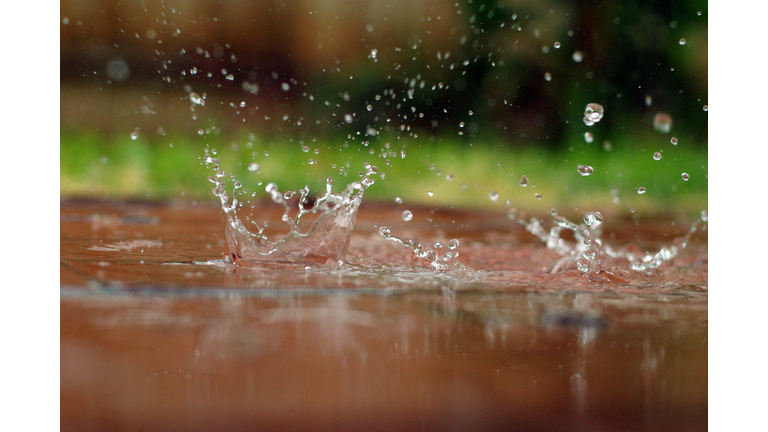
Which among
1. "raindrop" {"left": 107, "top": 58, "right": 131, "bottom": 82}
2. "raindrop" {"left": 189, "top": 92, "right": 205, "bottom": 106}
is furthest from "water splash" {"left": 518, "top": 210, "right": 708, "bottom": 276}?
"raindrop" {"left": 107, "top": 58, "right": 131, "bottom": 82}

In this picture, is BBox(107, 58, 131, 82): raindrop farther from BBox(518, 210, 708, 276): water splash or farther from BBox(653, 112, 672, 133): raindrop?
BBox(653, 112, 672, 133): raindrop

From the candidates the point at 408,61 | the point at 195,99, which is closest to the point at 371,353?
the point at 408,61

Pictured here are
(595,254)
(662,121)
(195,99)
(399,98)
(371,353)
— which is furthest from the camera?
(195,99)

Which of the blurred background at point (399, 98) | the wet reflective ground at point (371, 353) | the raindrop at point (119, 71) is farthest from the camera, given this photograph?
the raindrop at point (119, 71)

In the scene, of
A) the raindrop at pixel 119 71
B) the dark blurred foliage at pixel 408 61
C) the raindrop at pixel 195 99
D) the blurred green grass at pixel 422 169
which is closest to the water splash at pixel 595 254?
the blurred green grass at pixel 422 169

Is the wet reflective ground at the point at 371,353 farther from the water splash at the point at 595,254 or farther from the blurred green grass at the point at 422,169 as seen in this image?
the blurred green grass at the point at 422,169

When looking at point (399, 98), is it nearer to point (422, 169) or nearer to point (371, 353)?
point (422, 169)
